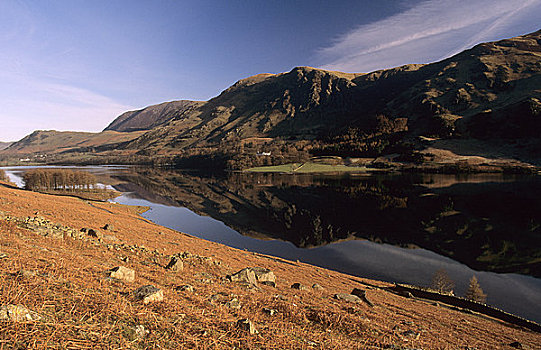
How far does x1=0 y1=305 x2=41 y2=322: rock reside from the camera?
4523mm

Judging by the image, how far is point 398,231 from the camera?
50.1 metres

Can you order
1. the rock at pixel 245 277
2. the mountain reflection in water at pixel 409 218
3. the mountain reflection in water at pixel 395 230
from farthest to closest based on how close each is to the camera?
the mountain reflection in water at pixel 409 218 < the mountain reflection in water at pixel 395 230 < the rock at pixel 245 277

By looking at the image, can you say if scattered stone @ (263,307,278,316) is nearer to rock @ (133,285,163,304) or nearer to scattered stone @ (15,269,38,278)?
rock @ (133,285,163,304)

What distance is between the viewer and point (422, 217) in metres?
58.8

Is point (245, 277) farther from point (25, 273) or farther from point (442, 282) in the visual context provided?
point (442, 282)

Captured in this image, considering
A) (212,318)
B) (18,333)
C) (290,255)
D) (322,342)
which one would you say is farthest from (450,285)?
(18,333)

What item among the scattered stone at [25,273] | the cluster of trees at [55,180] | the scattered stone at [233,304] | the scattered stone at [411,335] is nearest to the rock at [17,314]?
the scattered stone at [25,273]

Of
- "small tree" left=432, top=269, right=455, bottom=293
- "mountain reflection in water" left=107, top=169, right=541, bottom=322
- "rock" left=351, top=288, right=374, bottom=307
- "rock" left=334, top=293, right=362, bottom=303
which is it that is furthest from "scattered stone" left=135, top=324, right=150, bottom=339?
"mountain reflection in water" left=107, top=169, right=541, bottom=322

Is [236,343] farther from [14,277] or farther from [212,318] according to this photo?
[14,277]

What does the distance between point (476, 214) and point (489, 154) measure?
495ft

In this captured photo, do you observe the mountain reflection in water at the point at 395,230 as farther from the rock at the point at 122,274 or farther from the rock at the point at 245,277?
the rock at the point at 122,274

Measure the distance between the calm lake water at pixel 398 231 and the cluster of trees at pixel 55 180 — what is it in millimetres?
36123

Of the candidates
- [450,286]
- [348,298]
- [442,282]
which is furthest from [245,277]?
[450,286]

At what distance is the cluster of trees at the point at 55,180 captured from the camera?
96.8 m
